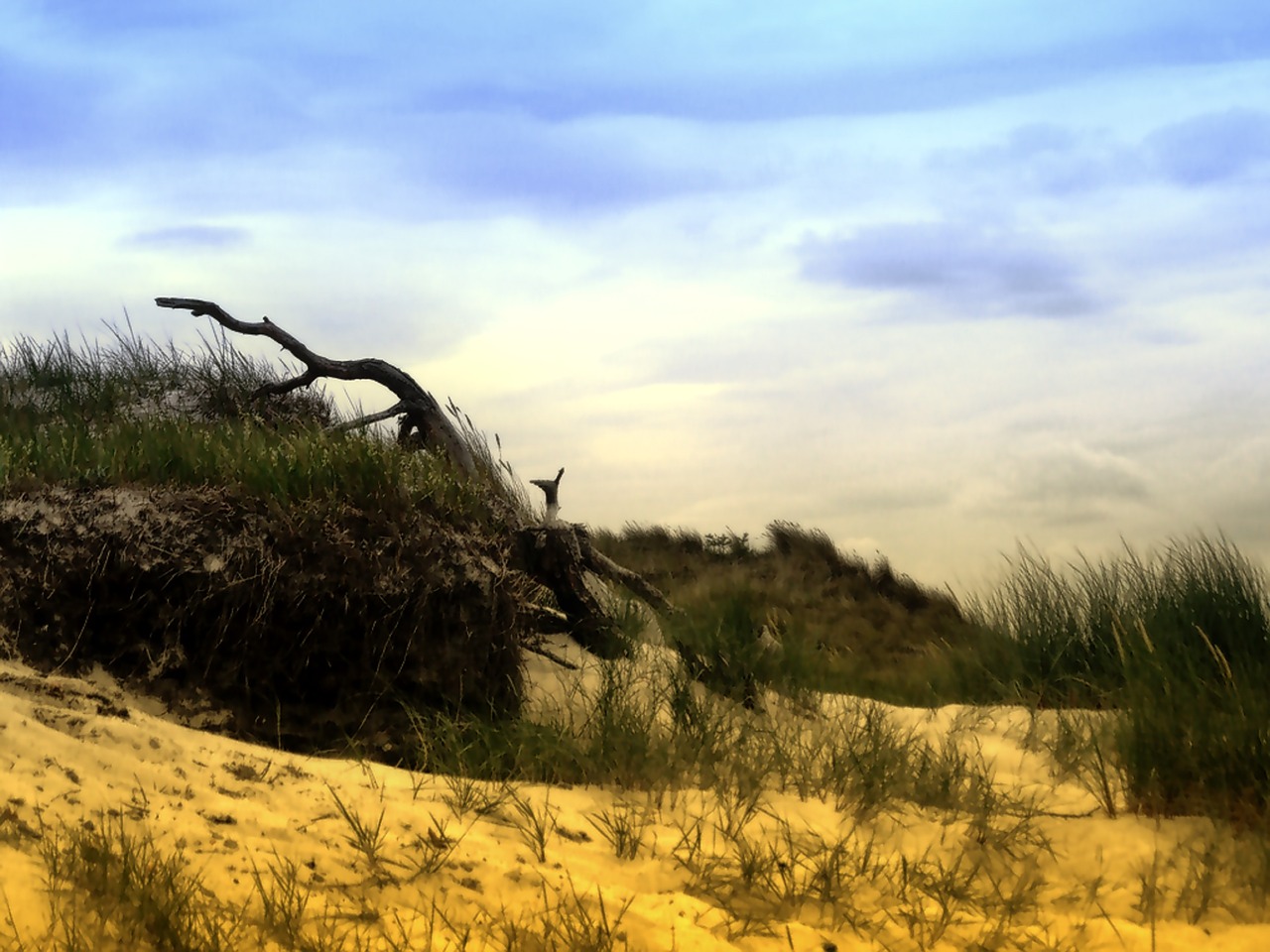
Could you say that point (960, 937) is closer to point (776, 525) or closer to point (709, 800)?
point (709, 800)

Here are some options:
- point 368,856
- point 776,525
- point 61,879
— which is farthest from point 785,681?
point 776,525

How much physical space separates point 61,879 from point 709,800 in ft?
7.65

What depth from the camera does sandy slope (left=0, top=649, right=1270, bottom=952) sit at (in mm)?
3281

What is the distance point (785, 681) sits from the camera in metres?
6.62

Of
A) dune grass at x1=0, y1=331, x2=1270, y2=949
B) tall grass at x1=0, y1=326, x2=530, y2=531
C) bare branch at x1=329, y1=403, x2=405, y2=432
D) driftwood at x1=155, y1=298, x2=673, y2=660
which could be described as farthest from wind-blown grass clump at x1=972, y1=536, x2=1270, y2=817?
bare branch at x1=329, y1=403, x2=405, y2=432

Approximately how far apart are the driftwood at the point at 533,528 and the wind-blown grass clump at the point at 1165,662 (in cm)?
264

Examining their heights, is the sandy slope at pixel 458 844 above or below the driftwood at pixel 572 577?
below

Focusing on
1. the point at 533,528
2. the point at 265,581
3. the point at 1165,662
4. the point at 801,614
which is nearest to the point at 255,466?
the point at 265,581

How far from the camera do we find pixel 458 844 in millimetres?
3670

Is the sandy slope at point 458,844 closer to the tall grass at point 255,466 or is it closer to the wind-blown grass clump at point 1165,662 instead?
the wind-blown grass clump at point 1165,662

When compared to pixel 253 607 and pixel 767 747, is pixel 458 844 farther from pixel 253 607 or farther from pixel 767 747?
pixel 253 607

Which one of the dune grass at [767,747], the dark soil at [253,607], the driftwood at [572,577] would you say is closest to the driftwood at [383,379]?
the dune grass at [767,747]

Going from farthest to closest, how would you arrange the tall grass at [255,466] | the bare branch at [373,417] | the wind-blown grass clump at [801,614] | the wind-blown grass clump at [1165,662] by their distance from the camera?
1. the bare branch at [373,417]
2. the wind-blown grass clump at [801,614]
3. the tall grass at [255,466]
4. the wind-blown grass clump at [1165,662]

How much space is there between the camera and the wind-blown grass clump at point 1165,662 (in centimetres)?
451
